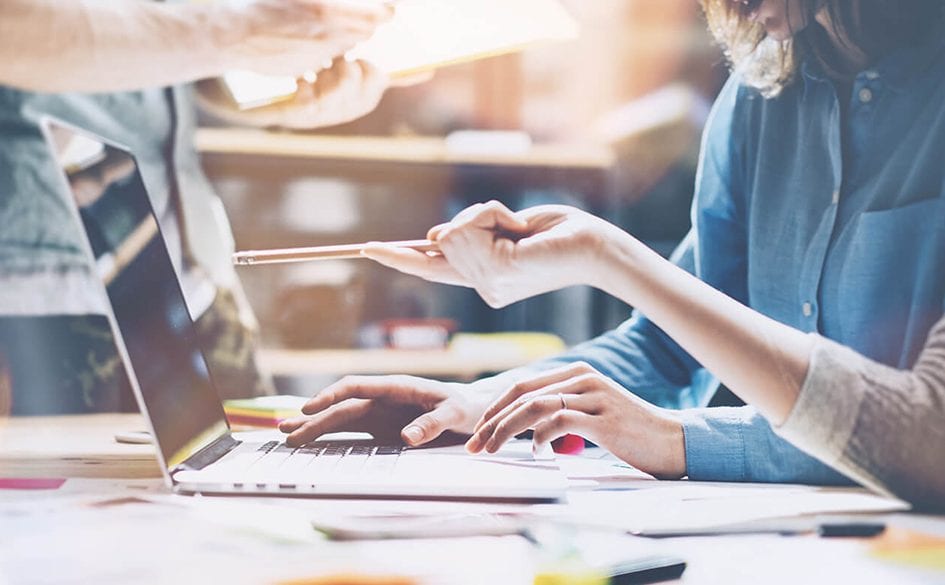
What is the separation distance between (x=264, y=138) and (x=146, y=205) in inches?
22.0

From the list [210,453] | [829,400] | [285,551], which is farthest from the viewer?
[210,453]

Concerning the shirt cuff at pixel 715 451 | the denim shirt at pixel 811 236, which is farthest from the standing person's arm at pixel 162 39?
the shirt cuff at pixel 715 451

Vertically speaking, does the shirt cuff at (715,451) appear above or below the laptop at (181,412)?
below

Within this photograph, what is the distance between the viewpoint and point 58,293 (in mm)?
1120

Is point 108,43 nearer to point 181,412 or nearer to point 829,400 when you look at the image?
point 181,412

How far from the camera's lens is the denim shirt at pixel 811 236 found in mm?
805

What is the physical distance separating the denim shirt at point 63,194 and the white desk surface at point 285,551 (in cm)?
41

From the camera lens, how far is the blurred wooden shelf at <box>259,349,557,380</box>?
140 centimetres

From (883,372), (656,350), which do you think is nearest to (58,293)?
(656,350)

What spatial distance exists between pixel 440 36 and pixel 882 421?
25.1 inches

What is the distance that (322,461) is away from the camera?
31.4 inches

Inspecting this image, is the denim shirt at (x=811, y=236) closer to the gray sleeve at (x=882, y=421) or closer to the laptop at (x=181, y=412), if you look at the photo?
the gray sleeve at (x=882, y=421)

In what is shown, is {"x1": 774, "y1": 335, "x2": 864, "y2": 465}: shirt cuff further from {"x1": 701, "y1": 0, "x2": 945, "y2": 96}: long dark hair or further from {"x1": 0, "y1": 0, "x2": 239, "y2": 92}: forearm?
{"x1": 0, "y1": 0, "x2": 239, "y2": 92}: forearm

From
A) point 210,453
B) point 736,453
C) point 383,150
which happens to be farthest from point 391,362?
point 736,453
